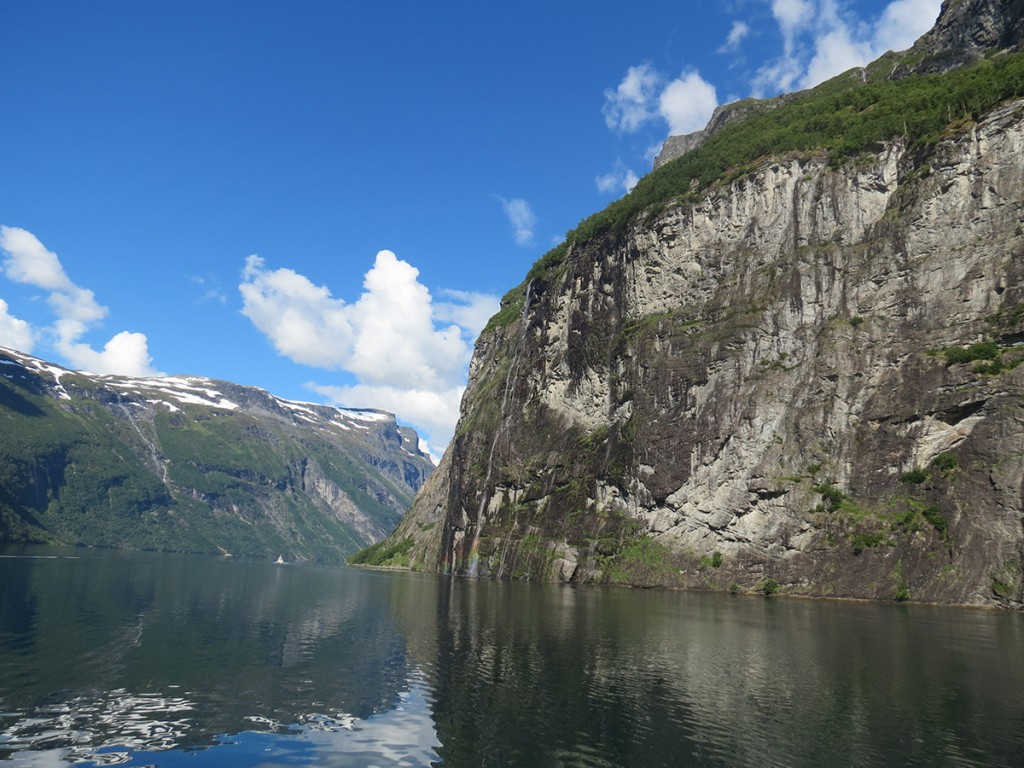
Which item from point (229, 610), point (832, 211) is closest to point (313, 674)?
point (229, 610)

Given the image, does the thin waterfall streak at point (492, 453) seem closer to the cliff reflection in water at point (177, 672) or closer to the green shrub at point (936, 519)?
the cliff reflection in water at point (177, 672)

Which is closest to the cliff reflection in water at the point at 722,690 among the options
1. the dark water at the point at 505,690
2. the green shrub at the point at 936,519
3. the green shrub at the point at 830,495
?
the dark water at the point at 505,690

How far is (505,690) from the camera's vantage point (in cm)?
2908

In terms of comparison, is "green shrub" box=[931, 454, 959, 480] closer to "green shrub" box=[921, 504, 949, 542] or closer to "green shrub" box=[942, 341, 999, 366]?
"green shrub" box=[921, 504, 949, 542]

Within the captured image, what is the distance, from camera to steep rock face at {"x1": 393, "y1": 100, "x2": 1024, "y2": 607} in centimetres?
7406

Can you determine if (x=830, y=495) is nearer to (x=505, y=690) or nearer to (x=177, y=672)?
(x=505, y=690)

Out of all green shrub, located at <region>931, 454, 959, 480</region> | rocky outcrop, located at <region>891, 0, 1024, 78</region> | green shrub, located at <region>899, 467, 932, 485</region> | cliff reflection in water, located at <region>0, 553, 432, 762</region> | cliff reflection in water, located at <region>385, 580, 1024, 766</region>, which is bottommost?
cliff reflection in water, located at <region>0, 553, 432, 762</region>

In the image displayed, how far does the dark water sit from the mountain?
77.7 feet

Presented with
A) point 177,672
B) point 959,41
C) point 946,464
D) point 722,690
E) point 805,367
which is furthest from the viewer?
point 959,41

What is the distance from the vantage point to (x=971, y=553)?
6844cm

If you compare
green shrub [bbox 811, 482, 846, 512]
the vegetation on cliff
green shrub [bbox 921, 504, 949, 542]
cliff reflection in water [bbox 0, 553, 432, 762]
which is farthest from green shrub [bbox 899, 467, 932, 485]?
cliff reflection in water [bbox 0, 553, 432, 762]

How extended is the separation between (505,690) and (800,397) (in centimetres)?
7366

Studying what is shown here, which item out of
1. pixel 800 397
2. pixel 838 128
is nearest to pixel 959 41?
pixel 838 128

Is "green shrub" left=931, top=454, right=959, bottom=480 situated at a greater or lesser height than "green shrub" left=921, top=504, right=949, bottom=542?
greater
